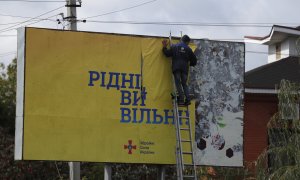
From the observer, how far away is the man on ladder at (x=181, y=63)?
744 inches

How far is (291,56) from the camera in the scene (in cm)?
3350

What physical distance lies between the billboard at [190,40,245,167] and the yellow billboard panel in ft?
1.88

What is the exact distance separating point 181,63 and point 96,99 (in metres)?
2.24

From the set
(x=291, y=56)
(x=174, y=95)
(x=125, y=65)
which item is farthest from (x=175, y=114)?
(x=291, y=56)

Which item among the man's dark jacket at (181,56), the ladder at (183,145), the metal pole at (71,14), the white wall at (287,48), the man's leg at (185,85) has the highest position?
the white wall at (287,48)

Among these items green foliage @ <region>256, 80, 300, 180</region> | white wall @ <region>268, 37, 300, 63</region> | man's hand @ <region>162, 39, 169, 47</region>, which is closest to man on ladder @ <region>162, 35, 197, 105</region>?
man's hand @ <region>162, 39, 169, 47</region>

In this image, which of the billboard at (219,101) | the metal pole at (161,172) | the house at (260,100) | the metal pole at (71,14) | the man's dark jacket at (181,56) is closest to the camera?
the man's dark jacket at (181,56)

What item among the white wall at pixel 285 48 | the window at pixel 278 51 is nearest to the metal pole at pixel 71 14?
the white wall at pixel 285 48

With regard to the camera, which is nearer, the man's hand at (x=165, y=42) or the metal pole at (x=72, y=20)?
the man's hand at (x=165, y=42)

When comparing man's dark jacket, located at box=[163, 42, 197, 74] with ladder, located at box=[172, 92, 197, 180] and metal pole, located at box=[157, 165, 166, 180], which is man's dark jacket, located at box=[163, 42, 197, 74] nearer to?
ladder, located at box=[172, 92, 197, 180]

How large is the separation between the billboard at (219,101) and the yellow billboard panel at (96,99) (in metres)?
0.57

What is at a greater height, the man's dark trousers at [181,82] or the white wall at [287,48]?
the white wall at [287,48]

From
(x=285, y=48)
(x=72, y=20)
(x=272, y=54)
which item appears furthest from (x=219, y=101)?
(x=272, y=54)

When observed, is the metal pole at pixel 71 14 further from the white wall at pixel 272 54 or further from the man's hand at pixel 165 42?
the white wall at pixel 272 54
